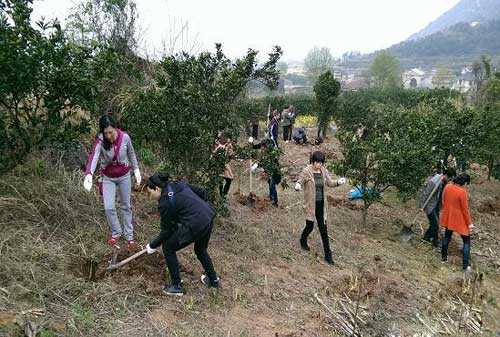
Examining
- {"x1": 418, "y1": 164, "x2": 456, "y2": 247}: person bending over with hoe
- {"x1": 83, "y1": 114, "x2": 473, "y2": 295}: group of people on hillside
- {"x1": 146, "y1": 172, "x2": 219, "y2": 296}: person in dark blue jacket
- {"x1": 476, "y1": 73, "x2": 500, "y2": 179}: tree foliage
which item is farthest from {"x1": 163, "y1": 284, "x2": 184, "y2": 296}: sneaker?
{"x1": 476, "y1": 73, "x2": 500, "y2": 179}: tree foliage

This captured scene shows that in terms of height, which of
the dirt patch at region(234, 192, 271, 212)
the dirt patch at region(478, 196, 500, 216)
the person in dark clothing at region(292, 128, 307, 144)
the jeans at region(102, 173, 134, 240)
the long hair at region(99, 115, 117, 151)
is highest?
the long hair at region(99, 115, 117, 151)

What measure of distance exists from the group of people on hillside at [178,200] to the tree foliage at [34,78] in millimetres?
668

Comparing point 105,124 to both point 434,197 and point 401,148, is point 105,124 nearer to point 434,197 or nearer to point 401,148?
point 401,148

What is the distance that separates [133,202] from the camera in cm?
752

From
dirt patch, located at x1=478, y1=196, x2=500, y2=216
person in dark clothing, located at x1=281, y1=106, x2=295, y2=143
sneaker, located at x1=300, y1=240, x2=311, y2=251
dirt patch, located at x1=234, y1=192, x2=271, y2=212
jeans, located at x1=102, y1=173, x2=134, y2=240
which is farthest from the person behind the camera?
person in dark clothing, located at x1=281, y1=106, x2=295, y2=143

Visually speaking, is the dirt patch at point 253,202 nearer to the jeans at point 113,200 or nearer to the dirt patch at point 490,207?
the jeans at point 113,200

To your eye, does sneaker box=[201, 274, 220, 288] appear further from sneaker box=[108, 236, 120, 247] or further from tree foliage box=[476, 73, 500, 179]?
tree foliage box=[476, 73, 500, 179]

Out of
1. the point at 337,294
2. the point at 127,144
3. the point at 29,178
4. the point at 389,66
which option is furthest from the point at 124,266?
the point at 389,66

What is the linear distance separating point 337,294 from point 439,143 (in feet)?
20.0

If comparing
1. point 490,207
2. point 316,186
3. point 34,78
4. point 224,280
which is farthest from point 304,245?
point 490,207

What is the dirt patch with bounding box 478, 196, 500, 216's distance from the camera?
38.9ft

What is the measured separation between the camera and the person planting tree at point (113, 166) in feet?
17.6

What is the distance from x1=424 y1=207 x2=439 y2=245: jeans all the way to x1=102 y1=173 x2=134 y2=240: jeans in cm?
550

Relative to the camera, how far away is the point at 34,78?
534cm
